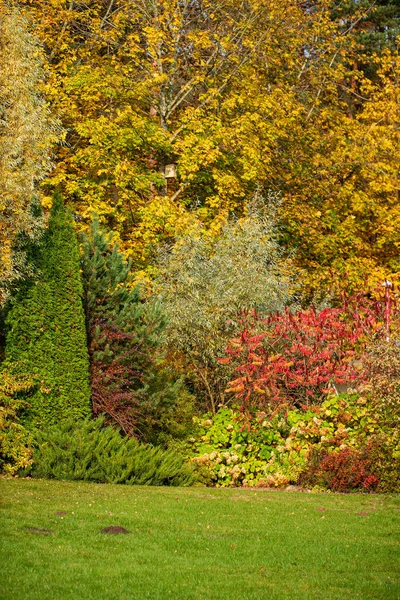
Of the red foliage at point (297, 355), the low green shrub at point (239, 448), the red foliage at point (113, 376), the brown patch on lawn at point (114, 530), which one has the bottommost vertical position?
the brown patch on lawn at point (114, 530)

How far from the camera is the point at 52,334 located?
41.6ft

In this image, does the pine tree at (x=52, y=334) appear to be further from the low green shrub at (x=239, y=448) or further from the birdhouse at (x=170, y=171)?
the birdhouse at (x=170, y=171)

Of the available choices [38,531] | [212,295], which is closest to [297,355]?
[212,295]

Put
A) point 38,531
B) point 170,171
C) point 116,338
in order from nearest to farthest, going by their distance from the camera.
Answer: point 38,531, point 116,338, point 170,171

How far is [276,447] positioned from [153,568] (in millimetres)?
7152

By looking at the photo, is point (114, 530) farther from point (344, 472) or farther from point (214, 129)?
point (214, 129)

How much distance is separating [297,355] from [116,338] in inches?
141

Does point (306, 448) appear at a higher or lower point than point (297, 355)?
lower

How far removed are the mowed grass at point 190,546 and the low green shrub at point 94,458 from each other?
73cm

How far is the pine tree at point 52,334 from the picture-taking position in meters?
12.5

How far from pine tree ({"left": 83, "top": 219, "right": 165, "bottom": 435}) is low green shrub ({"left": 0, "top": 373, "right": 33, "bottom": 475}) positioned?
1468mm

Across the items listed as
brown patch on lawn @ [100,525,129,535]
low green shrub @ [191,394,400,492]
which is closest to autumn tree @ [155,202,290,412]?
low green shrub @ [191,394,400,492]

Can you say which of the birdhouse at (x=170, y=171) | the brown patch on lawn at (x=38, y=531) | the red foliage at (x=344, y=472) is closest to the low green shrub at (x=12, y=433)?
the brown patch on lawn at (x=38, y=531)

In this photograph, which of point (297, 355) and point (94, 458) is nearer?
point (94, 458)
